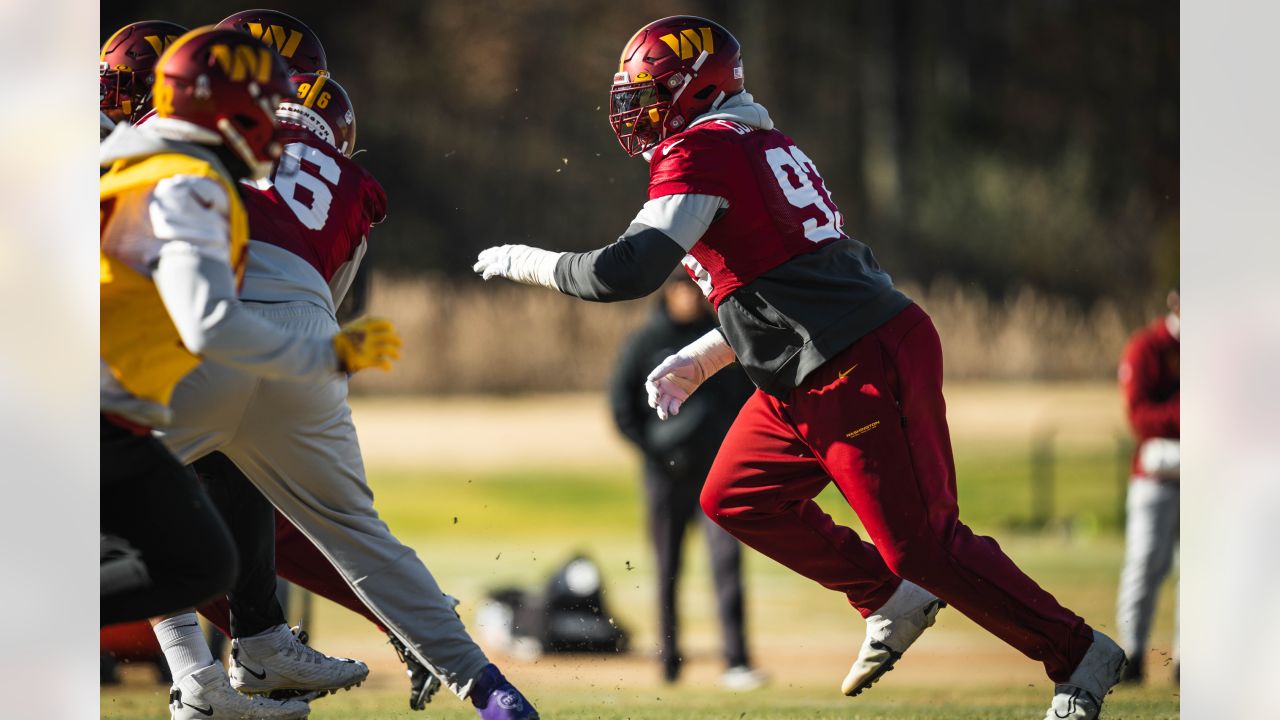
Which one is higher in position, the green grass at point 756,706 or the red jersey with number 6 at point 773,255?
the red jersey with number 6 at point 773,255

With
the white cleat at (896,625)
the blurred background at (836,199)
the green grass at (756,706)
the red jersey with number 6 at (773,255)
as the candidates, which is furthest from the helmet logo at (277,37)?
the blurred background at (836,199)

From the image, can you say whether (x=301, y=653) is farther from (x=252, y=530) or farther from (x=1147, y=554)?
(x=1147, y=554)

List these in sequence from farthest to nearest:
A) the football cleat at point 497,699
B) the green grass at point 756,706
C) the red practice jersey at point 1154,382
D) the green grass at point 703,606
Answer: the red practice jersey at point 1154,382 → the green grass at point 703,606 → the green grass at point 756,706 → the football cleat at point 497,699

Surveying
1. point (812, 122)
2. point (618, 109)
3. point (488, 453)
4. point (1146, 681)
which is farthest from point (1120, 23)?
point (618, 109)

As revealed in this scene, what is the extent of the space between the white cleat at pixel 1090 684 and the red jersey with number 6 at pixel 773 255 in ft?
3.23

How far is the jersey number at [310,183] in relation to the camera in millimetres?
3926

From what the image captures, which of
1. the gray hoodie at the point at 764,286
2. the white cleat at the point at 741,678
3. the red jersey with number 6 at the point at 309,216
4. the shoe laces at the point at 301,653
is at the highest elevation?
the red jersey with number 6 at the point at 309,216

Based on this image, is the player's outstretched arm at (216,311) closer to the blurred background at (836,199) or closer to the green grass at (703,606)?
the green grass at (703,606)

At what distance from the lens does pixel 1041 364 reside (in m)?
16.5

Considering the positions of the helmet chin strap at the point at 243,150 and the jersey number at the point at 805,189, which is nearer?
the helmet chin strap at the point at 243,150

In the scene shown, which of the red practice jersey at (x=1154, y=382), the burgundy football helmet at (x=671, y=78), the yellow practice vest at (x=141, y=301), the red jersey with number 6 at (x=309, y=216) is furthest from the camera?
the red practice jersey at (x=1154, y=382)

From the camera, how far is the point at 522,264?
12.6 feet
